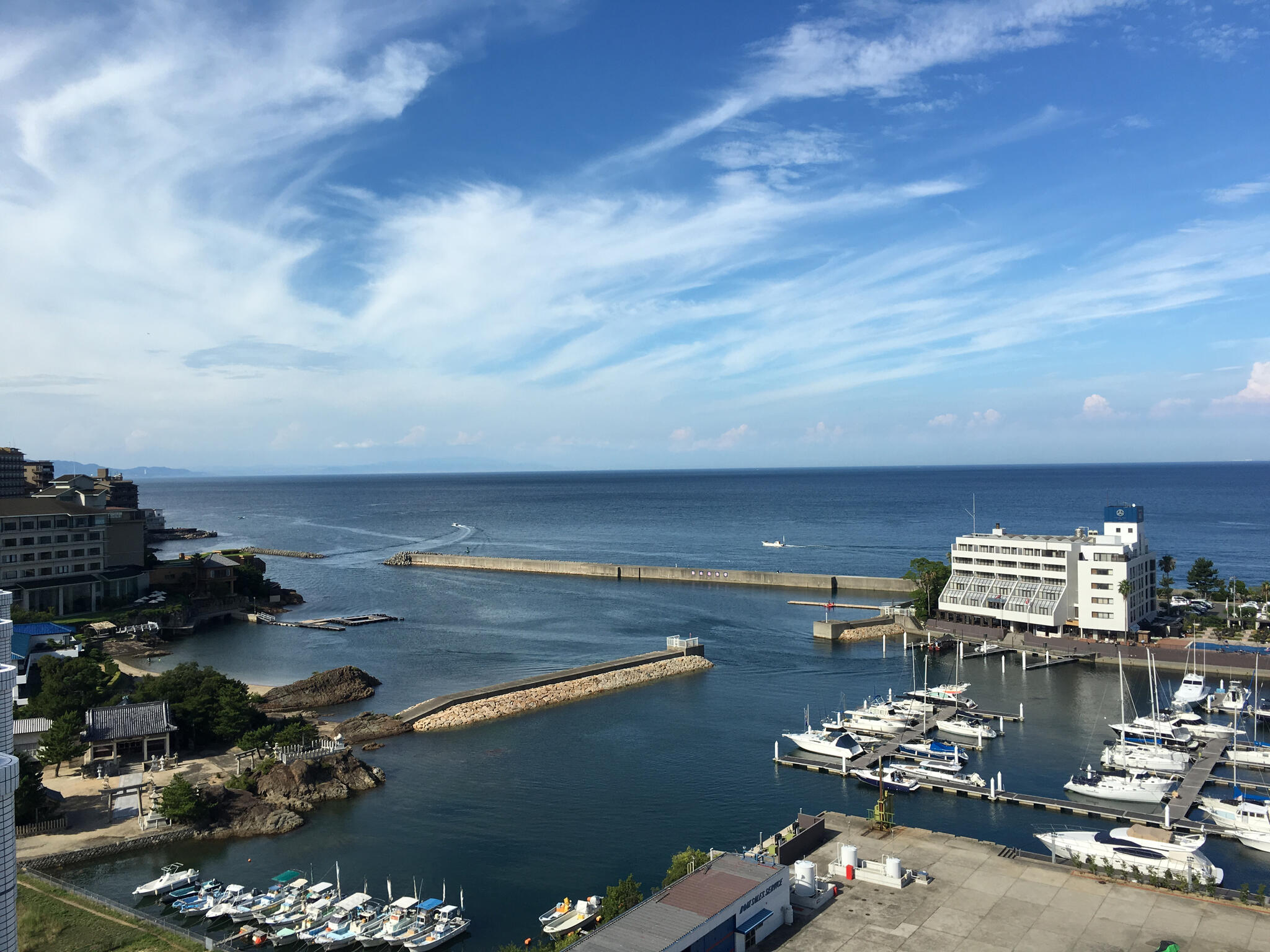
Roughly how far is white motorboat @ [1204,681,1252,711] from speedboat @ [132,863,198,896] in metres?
54.7

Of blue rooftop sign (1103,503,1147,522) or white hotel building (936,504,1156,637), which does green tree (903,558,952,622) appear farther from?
blue rooftop sign (1103,503,1147,522)

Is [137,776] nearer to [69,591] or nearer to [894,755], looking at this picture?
[894,755]

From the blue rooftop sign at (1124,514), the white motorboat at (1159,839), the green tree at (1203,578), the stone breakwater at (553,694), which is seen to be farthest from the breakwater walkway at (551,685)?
the green tree at (1203,578)

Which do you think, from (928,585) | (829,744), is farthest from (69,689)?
(928,585)

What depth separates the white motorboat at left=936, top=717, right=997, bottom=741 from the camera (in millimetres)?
47438

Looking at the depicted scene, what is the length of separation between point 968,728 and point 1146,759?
8892 millimetres

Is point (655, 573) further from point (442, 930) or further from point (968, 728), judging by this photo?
point (442, 930)

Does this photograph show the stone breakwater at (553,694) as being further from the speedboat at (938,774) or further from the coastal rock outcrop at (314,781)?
the speedboat at (938,774)

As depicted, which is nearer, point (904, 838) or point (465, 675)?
point (904, 838)

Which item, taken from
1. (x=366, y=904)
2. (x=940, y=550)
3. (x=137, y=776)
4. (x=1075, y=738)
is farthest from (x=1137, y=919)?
(x=940, y=550)

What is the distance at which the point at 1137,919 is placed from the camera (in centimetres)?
2344

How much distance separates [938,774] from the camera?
4116 centimetres

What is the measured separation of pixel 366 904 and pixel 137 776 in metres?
16.9

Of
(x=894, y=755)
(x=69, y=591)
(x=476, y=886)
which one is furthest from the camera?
(x=69, y=591)
